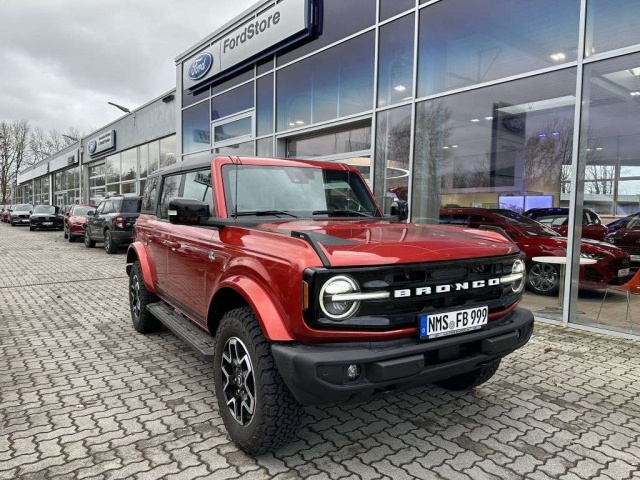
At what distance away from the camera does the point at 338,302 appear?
2.25 m

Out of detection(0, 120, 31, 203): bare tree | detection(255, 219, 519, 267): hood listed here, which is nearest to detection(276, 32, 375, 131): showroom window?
detection(255, 219, 519, 267): hood

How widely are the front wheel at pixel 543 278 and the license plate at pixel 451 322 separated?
4729 mm

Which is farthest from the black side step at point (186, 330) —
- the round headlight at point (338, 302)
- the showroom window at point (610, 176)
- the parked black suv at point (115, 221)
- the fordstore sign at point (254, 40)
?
the parked black suv at point (115, 221)

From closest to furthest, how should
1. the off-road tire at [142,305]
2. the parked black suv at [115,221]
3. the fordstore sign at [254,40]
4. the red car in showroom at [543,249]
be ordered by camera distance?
the off-road tire at [142,305], the red car in showroom at [543,249], the fordstore sign at [254,40], the parked black suv at [115,221]

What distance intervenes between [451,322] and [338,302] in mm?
705

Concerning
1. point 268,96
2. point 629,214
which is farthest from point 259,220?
point 268,96

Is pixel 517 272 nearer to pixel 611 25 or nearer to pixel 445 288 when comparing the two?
pixel 445 288

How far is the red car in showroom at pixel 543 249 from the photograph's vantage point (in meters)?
5.96

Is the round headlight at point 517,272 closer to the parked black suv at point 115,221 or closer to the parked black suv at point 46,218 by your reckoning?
the parked black suv at point 115,221

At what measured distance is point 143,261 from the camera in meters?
4.79

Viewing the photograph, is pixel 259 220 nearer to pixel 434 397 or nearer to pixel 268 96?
pixel 434 397

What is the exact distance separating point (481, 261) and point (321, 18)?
8.82 meters

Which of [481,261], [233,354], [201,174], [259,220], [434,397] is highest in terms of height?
[201,174]

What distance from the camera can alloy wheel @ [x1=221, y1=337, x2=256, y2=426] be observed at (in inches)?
101
